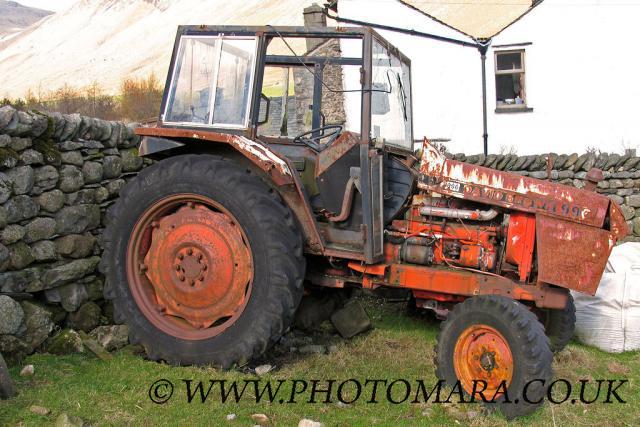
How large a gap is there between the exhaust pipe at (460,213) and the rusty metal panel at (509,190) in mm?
90

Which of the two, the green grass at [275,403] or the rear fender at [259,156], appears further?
the rear fender at [259,156]

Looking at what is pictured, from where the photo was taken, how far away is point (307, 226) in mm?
4828

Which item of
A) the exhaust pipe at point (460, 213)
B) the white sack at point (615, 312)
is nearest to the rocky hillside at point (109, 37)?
the white sack at point (615, 312)

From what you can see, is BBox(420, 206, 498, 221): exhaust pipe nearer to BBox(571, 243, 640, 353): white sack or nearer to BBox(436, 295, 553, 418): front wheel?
BBox(436, 295, 553, 418): front wheel

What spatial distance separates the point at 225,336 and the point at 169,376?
455 mm

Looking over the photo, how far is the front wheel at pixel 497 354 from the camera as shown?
4.05 meters

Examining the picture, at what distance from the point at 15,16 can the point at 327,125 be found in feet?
497

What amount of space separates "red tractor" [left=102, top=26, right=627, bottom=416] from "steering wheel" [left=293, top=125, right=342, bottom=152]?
0.12 ft

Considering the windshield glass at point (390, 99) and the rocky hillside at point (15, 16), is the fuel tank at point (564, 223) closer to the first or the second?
the windshield glass at point (390, 99)

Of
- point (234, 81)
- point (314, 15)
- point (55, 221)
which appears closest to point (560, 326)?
point (234, 81)

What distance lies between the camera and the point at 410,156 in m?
5.43

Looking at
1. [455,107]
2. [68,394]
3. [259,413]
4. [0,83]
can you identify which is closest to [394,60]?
[259,413]

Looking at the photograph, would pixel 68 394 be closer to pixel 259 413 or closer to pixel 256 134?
pixel 259 413

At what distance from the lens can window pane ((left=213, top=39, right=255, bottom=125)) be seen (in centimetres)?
499
